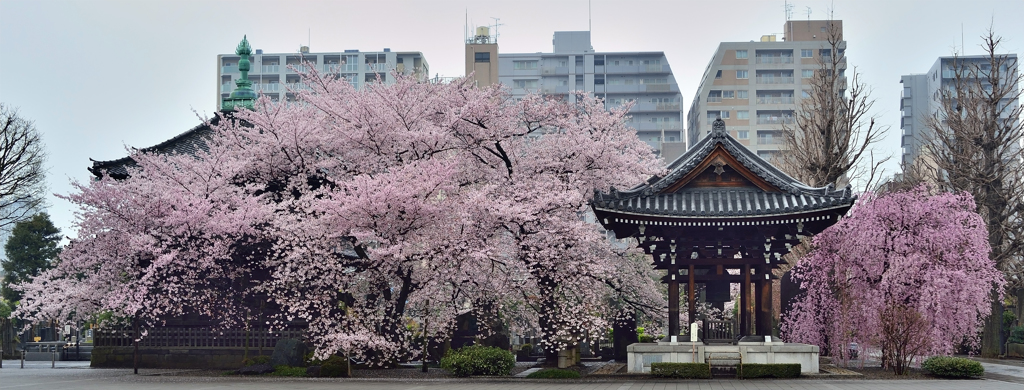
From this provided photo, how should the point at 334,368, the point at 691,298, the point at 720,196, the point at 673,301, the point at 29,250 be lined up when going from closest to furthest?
1. the point at 691,298
2. the point at 720,196
3. the point at 673,301
4. the point at 334,368
5. the point at 29,250

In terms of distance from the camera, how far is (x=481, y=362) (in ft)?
98.5

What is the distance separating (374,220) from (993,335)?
97.2ft

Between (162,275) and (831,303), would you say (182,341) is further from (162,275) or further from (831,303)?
(831,303)

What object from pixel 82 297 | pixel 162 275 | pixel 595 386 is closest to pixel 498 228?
pixel 595 386

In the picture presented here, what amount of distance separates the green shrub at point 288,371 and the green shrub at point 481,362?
4905 millimetres

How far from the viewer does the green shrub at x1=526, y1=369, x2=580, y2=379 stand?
29.8 meters

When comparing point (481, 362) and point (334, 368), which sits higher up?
point (481, 362)

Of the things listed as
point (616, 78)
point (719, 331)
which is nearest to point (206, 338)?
point (719, 331)

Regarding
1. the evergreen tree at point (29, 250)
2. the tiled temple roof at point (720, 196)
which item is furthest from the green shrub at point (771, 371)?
the evergreen tree at point (29, 250)

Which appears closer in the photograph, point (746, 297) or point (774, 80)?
point (746, 297)

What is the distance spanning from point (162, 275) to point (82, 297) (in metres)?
2.96

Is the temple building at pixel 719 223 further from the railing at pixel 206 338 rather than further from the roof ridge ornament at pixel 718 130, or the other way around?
the railing at pixel 206 338

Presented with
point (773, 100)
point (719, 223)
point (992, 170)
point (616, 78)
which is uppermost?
point (616, 78)

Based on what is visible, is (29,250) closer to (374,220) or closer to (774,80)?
(374,220)
